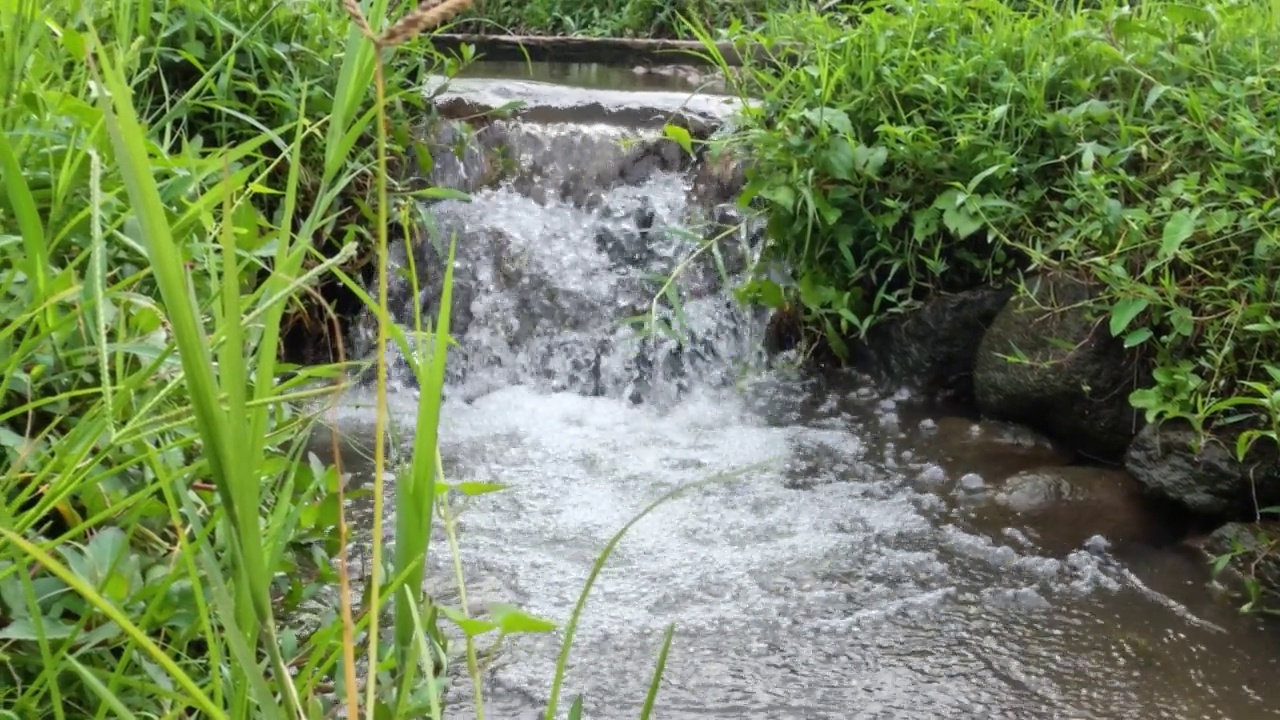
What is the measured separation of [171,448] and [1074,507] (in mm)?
2493

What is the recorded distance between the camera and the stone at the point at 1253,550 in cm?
254

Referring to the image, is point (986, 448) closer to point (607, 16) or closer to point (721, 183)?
point (721, 183)

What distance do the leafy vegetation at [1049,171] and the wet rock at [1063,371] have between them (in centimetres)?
8

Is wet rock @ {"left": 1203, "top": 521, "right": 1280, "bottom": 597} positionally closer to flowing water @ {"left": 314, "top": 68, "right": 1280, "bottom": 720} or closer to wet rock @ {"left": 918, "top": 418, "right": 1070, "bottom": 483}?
flowing water @ {"left": 314, "top": 68, "right": 1280, "bottom": 720}

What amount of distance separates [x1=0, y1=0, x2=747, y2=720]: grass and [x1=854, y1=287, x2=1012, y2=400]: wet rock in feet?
7.77

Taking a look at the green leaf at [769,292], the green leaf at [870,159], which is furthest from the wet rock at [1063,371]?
the green leaf at [769,292]

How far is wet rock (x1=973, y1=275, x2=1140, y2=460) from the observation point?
3182 millimetres

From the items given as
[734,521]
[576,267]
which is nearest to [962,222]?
[734,521]

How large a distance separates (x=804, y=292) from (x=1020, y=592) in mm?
1500

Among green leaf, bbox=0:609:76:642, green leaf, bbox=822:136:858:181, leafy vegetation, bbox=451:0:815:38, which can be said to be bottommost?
green leaf, bbox=0:609:76:642

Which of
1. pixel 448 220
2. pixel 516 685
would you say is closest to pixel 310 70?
pixel 448 220

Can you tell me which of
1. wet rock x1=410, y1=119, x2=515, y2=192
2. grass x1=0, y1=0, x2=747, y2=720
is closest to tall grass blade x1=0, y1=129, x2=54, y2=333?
grass x1=0, y1=0, x2=747, y2=720

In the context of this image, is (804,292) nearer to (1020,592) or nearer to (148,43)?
(1020,592)

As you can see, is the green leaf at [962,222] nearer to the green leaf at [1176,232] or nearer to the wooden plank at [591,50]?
the green leaf at [1176,232]
